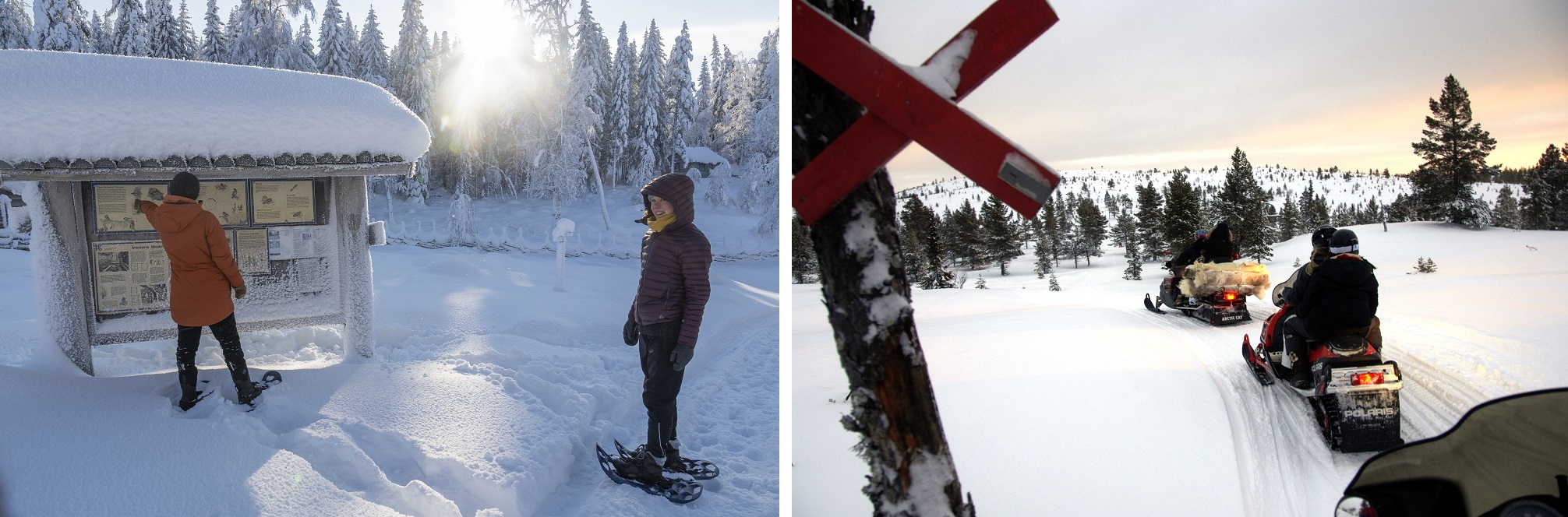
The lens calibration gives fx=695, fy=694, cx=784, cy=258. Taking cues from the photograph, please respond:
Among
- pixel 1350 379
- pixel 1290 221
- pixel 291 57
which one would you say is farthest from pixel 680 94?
pixel 1350 379

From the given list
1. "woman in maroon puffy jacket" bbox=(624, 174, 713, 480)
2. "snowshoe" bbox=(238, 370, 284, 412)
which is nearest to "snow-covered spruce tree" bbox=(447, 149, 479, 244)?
"snowshoe" bbox=(238, 370, 284, 412)

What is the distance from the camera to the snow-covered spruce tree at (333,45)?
719 inches

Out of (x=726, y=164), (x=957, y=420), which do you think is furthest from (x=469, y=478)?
(x=726, y=164)

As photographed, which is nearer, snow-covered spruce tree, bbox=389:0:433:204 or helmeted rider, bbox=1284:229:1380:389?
helmeted rider, bbox=1284:229:1380:389

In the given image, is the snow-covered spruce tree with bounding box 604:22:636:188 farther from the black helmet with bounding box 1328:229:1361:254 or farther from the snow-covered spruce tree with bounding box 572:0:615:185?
the black helmet with bounding box 1328:229:1361:254

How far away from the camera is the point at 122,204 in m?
3.45

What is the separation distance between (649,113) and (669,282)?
20076 mm

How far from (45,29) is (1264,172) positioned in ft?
66.7

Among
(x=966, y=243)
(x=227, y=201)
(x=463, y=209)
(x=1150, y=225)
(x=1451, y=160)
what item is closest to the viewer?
(x=227, y=201)

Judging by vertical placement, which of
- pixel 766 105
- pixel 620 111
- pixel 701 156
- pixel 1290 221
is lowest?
pixel 1290 221

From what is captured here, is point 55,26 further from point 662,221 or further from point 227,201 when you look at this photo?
point 662,221

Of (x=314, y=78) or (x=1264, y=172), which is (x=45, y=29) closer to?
(x=314, y=78)

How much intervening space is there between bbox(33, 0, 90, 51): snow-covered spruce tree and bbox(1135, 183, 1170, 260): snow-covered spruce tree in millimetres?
18258

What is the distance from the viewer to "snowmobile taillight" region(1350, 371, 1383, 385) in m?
2.93
